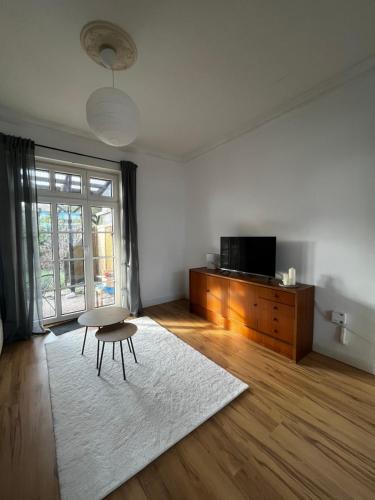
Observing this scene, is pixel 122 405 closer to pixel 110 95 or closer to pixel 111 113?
pixel 111 113

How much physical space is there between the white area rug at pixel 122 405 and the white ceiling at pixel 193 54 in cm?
286

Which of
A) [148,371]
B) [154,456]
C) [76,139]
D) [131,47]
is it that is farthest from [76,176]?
[154,456]

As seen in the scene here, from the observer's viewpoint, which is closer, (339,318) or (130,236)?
(339,318)

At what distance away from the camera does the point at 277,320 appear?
2311 mm

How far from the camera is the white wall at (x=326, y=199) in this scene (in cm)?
197

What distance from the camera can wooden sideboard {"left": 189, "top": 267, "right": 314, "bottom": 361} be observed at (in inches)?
85.8

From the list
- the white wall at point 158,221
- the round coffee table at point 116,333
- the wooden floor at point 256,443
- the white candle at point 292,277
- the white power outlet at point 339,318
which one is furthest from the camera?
the white wall at point 158,221

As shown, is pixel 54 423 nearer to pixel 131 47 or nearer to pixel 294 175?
pixel 131 47

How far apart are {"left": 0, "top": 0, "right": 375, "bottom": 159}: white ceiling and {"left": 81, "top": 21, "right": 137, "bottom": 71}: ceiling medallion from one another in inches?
1.8

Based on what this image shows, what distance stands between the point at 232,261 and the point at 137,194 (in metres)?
2.01

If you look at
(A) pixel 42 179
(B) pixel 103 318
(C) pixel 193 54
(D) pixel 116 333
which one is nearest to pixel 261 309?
(D) pixel 116 333

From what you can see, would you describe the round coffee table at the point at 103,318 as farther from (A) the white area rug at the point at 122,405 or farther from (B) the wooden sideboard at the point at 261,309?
(B) the wooden sideboard at the point at 261,309

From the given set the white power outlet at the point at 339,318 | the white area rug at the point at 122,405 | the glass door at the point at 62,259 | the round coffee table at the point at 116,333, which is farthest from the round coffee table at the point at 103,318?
the white power outlet at the point at 339,318

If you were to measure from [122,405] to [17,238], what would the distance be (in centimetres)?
231
